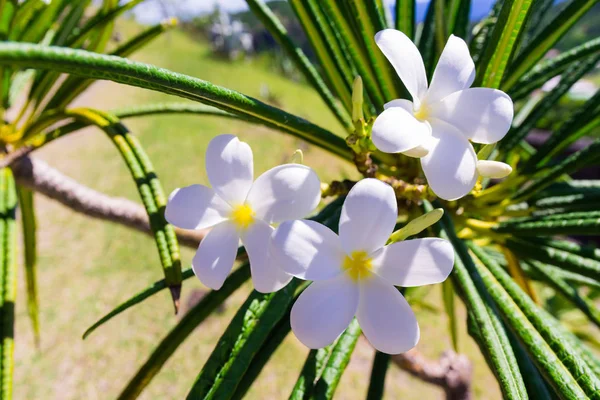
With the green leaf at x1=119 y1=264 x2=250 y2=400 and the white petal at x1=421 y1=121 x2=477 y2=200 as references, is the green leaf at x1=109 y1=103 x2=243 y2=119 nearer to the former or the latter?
the green leaf at x1=119 y1=264 x2=250 y2=400

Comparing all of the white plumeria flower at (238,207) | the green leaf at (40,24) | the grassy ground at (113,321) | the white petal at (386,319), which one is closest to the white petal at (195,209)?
the white plumeria flower at (238,207)

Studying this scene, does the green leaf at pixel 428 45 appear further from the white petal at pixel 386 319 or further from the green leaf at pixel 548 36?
the white petal at pixel 386 319

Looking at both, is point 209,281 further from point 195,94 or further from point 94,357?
point 94,357

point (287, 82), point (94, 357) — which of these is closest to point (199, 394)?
point (94, 357)

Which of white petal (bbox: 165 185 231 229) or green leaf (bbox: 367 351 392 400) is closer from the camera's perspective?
white petal (bbox: 165 185 231 229)

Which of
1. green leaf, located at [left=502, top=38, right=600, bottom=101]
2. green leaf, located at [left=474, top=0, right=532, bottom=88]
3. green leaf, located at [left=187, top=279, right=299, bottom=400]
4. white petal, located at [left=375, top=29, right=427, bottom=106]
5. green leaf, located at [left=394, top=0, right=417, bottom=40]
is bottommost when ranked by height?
green leaf, located at [left=187, top=279, right=299, bottom=400]

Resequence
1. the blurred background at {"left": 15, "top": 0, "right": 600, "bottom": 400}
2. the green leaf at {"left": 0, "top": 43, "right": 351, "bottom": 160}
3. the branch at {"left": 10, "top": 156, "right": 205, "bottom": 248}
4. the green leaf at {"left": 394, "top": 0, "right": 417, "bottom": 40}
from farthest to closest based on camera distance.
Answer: the blurred background at {"left": 15, "top": 0, "right": 600, "bottom": 400} → the branch at {"left": 10, "top": 156, "right": 205, "bottom": 248} → the green leaf at {"left": 394, "top": 0, "right": 417, "bottom": 40} → the green leaf at {"left": 0, "top": 43, "right": 351, "bottom": 160}

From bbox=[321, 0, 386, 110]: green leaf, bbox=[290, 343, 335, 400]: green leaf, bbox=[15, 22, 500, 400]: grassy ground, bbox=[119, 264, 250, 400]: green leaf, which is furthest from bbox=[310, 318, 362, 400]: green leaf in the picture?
bbox=[15, 22, 500, 400]: grassy ground
